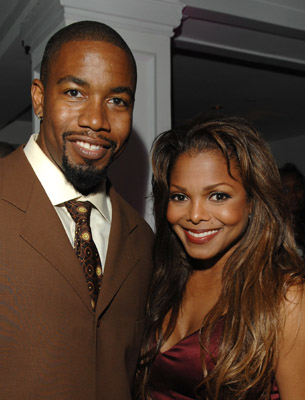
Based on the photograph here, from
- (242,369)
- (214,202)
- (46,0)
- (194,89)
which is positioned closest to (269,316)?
(242,369)

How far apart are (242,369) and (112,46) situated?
103 cm

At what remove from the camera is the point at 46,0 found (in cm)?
246

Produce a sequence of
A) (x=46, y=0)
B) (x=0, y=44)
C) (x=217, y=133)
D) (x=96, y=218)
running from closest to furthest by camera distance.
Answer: (x=96, y=218), (x=217, y=133), (x=46, y=0), (x=0, y=44)

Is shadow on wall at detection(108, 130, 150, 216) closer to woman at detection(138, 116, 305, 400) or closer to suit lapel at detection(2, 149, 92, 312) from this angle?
woman at detection(138, 116, 305, 400)

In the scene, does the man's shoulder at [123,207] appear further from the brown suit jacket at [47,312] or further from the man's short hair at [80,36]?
the man's short hair at [80,36]

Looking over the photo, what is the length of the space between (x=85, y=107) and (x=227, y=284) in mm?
757

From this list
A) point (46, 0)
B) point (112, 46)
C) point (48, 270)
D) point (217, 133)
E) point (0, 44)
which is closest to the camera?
point (48, 270)

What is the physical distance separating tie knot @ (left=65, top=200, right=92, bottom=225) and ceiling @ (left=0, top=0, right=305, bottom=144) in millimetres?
1649

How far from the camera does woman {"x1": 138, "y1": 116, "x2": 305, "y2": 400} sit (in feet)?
4.92

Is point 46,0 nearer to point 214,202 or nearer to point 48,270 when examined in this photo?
point 214,202

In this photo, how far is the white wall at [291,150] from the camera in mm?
10280

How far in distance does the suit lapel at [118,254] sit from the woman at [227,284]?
0.17m

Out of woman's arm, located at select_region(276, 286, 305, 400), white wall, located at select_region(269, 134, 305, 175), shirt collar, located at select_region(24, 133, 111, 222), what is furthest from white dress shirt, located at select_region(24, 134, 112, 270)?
white wall, located at select_region(269, 134, 305, 175)

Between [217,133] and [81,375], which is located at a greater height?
[217,133]
